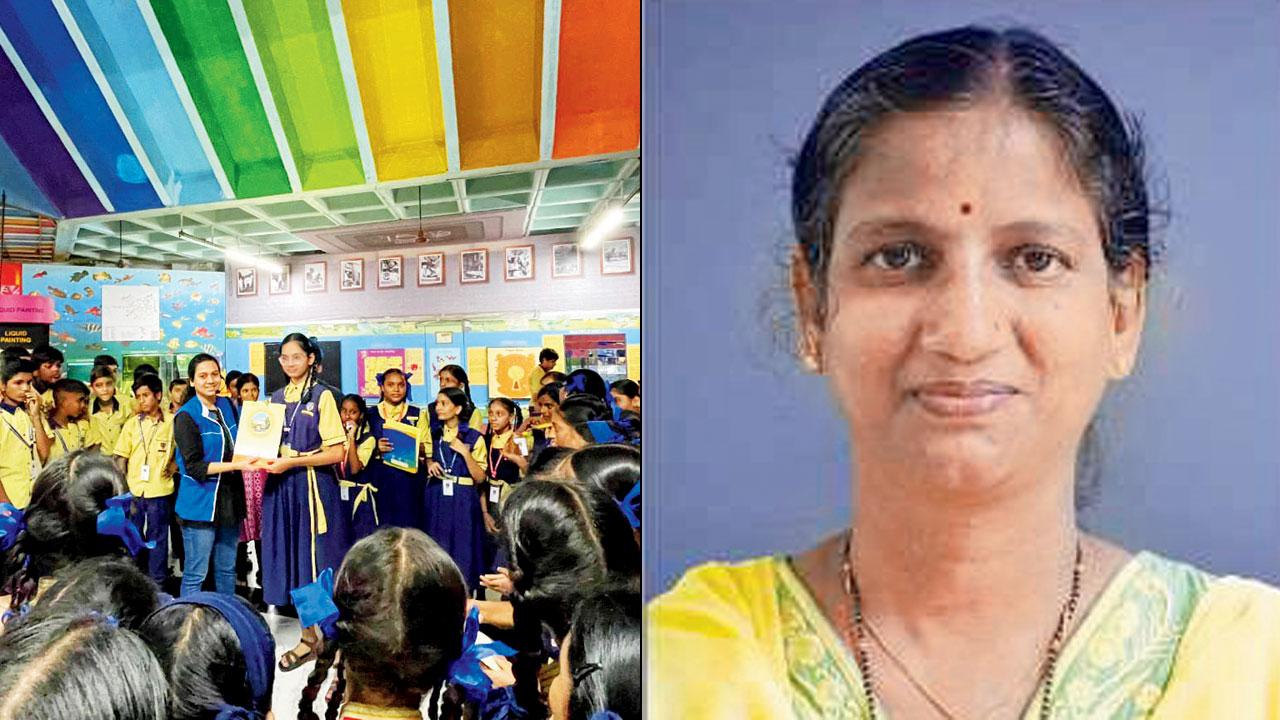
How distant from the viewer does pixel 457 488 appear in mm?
1346

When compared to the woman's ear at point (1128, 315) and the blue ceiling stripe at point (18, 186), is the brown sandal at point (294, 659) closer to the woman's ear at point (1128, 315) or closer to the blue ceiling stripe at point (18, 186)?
the blue ceiling stripe at point (18, 186)

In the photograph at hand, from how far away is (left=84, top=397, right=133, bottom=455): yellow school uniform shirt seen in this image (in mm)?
1468

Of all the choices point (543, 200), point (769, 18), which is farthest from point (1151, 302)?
point (543, 200)

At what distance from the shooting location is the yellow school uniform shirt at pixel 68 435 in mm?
1481

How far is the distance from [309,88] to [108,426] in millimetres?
890

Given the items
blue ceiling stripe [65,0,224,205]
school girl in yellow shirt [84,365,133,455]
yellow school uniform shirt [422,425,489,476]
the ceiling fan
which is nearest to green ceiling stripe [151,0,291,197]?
blue ceiling stripe [65,0,224,205]

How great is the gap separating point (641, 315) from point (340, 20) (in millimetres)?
846

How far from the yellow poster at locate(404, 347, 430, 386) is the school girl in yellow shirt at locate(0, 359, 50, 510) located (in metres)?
0.88

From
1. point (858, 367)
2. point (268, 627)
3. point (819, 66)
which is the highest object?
point (819, 66)

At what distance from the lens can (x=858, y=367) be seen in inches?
46.5

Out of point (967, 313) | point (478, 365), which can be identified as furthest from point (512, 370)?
point (967, 313)

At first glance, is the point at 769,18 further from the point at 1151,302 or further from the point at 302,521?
the point at 302,521

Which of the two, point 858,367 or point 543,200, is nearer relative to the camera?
point 858,367

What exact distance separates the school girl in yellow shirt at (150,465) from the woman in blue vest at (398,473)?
510mm
